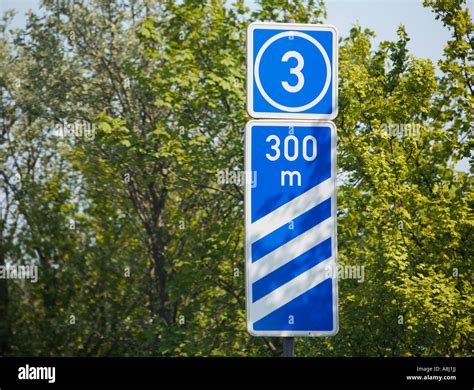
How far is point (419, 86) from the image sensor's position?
12812 millimetres

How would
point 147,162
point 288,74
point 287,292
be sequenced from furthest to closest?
point 147,162 → point 288,74 → point 287,292

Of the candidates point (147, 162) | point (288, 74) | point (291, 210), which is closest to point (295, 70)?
point (288, 74)

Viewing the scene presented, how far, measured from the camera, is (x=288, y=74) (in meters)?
2.35

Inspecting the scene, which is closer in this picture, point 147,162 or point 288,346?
point 288,346

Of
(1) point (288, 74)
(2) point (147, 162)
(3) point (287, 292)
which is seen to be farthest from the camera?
(2) point (147, 162)

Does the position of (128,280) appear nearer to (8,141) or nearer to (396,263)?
(8,141)

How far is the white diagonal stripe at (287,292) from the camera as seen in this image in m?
2.22

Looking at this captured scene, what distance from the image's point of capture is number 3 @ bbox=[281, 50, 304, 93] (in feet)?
7.69

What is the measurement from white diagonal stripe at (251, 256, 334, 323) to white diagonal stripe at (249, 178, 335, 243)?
0.56 ft

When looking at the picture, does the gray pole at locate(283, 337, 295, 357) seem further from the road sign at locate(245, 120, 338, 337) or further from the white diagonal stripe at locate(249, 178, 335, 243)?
the white diagonal stripe at locate(249, 178, 335, 243)

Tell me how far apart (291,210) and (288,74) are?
17.1 inches

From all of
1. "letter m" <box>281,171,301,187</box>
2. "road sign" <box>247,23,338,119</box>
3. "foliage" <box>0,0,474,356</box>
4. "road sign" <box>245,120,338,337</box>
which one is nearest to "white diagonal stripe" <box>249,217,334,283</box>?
"road sign" <box>245,120,338,337</box>

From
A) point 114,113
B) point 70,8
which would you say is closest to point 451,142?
point 114,113

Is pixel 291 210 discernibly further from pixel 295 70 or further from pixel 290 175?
pixel 295 70
